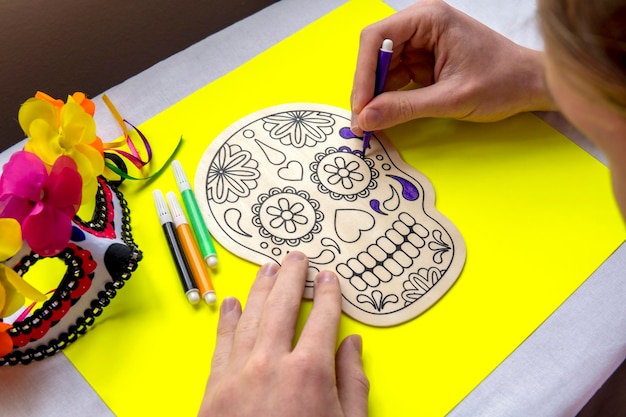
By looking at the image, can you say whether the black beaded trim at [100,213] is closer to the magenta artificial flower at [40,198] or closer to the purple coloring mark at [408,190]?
the magenta artificial flower at [40,198]

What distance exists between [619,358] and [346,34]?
1.85 feet

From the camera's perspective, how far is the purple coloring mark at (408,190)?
2.37 feet

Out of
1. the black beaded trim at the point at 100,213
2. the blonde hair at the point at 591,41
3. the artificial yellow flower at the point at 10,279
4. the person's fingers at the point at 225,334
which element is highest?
the blonde hair at the point at 591,41

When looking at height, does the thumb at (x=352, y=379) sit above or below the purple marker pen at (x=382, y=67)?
below

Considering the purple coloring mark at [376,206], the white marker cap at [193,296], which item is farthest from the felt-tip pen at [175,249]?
the purple coloring mark at [376,206]

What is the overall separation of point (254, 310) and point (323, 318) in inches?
2.8

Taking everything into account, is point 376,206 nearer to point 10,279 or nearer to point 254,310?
point 254,310

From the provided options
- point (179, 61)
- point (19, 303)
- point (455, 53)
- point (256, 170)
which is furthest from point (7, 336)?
point (455, 53)

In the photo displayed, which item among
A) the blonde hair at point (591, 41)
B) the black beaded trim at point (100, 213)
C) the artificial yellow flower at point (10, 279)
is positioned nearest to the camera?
the blonde hair at point (591, 41)

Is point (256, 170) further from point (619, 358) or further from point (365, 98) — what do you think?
point (619, 358)

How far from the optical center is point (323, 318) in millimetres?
604

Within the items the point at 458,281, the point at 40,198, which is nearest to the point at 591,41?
the point at 458,281

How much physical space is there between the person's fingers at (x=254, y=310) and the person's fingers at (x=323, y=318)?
0.05 metres

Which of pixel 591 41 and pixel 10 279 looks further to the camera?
pixel 10 279
